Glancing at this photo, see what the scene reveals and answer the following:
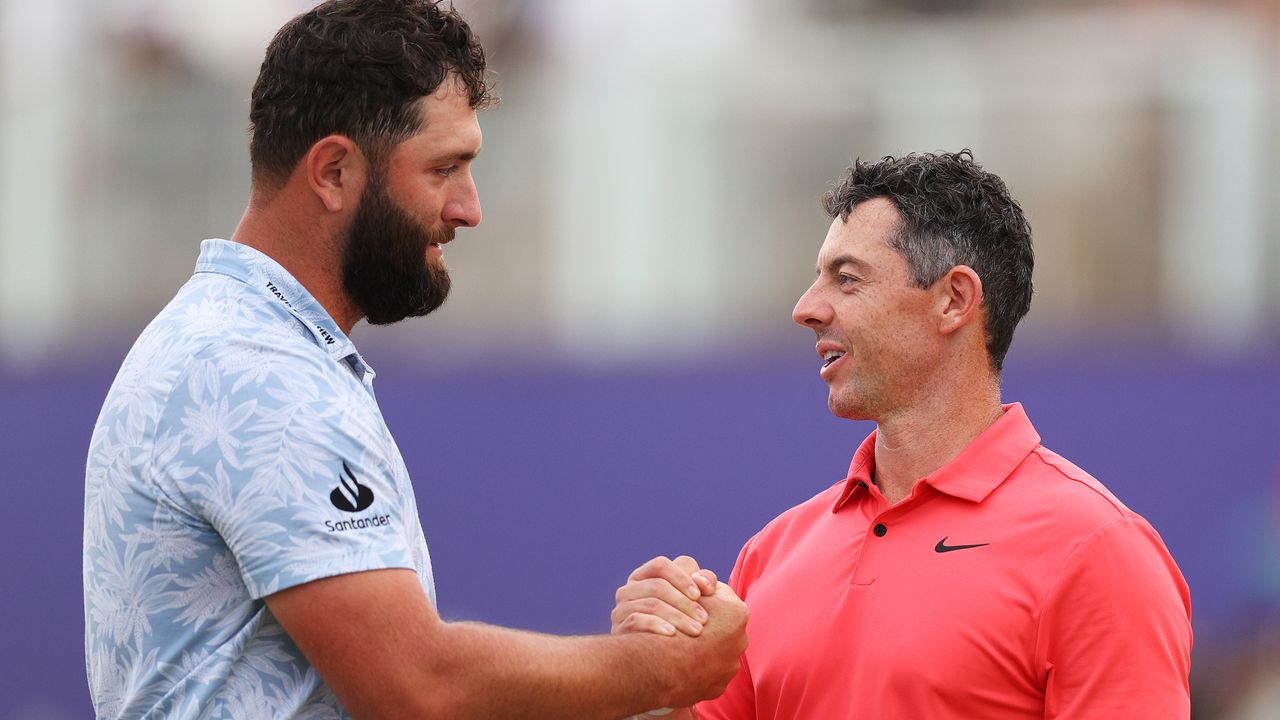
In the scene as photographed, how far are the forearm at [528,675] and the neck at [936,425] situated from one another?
2.54 feet

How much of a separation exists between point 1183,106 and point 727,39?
A: 2383mm

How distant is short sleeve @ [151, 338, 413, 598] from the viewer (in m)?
2.71

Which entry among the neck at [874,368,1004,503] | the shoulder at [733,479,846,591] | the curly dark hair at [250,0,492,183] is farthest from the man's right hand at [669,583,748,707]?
the curly dark hair at [250,0,492,183]

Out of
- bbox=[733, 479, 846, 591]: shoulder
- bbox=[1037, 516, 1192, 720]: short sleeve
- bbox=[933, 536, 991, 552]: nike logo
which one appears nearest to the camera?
bbox=[1037, 516, 1192, 720]: short sleeve

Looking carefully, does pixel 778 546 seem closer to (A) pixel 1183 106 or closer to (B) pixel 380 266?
(B) pixel 380 266

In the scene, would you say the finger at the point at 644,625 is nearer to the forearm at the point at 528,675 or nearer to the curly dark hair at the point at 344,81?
the forearm at the point at 528,675

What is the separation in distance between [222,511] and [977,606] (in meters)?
1.39

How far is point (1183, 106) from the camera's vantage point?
28.3 feet

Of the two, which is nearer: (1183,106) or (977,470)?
(977,470)

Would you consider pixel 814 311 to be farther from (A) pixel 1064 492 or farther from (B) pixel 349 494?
(B) pixel 349 494

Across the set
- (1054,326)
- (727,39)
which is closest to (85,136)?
(727,39)

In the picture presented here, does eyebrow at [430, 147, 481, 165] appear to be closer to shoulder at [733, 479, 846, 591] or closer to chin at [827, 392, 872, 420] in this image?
chin at [827, 392, 872, 420]

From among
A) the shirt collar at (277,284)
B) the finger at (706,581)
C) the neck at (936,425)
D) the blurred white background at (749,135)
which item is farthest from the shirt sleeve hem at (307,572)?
the blurred white background at (749,135)

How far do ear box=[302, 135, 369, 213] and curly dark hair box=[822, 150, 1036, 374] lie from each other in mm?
1130
